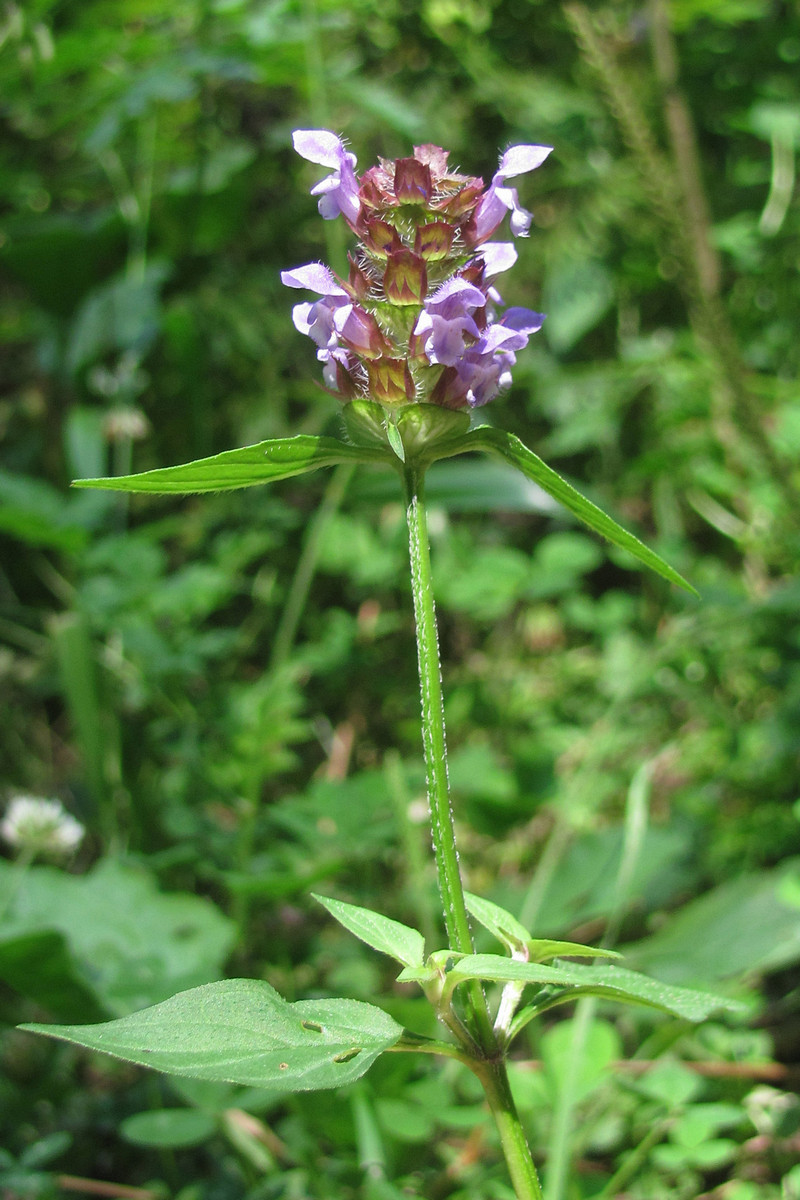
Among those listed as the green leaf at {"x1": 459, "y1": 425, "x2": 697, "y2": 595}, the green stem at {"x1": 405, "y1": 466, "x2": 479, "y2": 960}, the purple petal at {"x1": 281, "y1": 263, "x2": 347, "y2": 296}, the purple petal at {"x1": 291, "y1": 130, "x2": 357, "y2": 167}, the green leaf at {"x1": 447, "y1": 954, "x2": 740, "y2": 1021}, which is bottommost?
the green leaf at {"x1": 447, "y1": 954, "x2": 740, "y2": 1021}

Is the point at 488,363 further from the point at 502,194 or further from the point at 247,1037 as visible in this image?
the point at 247,1037

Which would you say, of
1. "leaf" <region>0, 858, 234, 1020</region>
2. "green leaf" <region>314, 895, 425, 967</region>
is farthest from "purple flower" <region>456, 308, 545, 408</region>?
"leaf" <region>0, 858, 234, 1020</region>

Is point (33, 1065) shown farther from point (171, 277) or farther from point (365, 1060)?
point (171, 277)

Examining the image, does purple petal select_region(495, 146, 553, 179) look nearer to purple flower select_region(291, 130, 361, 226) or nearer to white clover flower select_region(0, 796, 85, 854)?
purple flower select_region(291, 130, 361, 226)

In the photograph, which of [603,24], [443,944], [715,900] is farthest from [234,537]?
[603,24]

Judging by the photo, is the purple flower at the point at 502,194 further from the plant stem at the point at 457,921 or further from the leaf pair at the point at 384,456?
the plant stem at the point at 457,921

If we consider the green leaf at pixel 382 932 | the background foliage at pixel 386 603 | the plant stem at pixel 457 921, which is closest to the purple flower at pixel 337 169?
the plant stem at pixel 457 921
